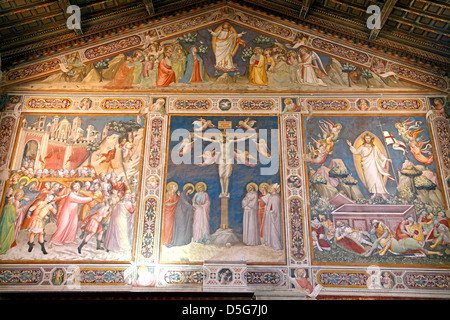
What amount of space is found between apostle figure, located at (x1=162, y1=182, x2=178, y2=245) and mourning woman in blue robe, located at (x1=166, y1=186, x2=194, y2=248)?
0.23ft

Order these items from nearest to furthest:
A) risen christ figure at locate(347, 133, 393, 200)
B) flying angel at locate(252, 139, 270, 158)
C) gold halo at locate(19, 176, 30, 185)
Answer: risen christ figure at locate(347, 133, 393, 200) < gold halo at locate(19, 176, 30, 185) < flying angel at locate(252, 139, 270, 158)

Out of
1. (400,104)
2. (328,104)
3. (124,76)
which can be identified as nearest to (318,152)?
(328,104)

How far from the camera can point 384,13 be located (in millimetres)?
12312

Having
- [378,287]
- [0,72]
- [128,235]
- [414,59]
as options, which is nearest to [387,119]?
[414,59]

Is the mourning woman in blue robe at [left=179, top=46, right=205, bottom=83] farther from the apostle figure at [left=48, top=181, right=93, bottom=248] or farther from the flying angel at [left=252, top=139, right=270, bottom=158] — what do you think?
the apostle figure at [left=48, top=181, right=93, bottom=248]

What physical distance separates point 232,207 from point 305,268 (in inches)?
83.7

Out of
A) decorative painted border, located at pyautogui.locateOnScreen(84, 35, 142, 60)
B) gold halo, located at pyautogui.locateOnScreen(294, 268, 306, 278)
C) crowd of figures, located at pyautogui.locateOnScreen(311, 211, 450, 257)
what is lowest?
gold halo, located at pyautogui.locateOnScreen(294, 268, 306, 278)

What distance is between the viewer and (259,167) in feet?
39.4

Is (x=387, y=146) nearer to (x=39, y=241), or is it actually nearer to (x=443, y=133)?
(x=443, y=133)

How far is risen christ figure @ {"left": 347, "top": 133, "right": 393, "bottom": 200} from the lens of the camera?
1173 centimetres

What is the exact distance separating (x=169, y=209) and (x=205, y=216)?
849 millimetres

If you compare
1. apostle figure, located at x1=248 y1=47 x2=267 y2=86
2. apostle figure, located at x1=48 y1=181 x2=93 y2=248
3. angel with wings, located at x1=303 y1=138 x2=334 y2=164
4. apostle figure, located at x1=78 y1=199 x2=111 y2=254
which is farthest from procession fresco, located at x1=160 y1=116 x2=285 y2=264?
apostle figure, located at x1=48 y1=181 x2=93 y2=248

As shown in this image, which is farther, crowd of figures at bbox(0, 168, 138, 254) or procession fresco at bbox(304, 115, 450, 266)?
crowd of figures at bbox(0, 168, 138, 254)
